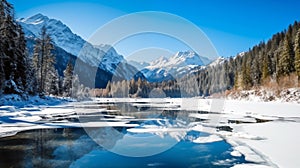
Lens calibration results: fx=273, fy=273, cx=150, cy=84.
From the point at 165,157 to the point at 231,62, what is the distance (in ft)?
369

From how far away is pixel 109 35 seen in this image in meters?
18.9

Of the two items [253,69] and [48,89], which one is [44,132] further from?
[253,69]

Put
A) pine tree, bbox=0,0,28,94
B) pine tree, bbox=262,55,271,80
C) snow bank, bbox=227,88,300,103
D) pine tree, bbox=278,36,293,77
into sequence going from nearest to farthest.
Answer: pine tree, bbox=0,0,28,94, snow bank, bbox=227,88,300,103, pine tree, bbox=278,36,293,77, pine tree, bbox=262,55,271,80

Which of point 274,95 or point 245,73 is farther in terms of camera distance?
point 245,73

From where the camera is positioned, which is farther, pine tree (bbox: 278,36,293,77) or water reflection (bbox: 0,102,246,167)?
pine tree (bbox: 278,36,293,77)

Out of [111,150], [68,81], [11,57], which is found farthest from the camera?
[68,81]

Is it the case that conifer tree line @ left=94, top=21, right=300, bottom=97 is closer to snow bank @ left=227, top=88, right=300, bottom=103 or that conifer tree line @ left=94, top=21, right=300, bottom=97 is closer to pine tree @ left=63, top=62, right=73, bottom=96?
snow bank @ left=227, top=88, right=300, bottom=103

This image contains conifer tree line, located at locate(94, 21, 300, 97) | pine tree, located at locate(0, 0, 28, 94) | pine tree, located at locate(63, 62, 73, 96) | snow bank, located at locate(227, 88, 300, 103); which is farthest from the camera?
pine tree, located at locate(63, 62, 73, 96)

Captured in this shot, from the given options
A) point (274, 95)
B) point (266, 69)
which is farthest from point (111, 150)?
point (266, 69)

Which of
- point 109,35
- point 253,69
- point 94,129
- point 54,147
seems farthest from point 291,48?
point 54,147

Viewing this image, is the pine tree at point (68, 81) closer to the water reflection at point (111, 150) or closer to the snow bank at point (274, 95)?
the snow bank at point (274, 95)

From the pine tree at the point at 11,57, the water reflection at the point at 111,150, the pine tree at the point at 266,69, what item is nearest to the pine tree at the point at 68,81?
the pine tree at the point at 11,57

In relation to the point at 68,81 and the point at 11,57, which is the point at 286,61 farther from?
the point at 68,81

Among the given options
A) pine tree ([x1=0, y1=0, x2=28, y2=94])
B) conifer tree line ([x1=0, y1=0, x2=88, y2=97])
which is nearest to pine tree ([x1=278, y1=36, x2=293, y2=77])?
conifer tree line ([x1=0, y1=0, x2=88, y2=97])
